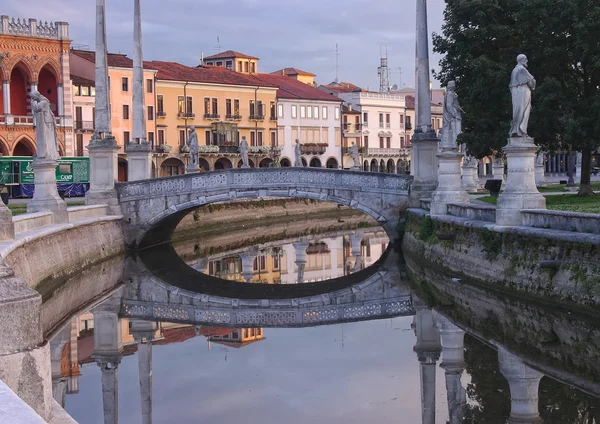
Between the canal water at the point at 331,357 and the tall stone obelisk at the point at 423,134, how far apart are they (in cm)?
462

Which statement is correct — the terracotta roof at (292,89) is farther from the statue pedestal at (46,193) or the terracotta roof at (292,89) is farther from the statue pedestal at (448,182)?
the statue pedestal at (46,193)

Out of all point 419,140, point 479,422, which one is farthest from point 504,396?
point 419,140

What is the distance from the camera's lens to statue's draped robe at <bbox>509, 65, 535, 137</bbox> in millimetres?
19312

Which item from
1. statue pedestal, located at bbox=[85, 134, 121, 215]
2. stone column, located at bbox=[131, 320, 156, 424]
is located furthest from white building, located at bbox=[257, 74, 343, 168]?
stone column, located at bbox=[131, 320, 156, 424]

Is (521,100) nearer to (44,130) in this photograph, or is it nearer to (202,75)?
(44,130)

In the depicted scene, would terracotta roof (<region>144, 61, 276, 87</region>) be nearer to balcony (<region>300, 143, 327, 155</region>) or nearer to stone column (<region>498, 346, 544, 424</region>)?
balcony (<region>300, 143, 327, 155</region>)

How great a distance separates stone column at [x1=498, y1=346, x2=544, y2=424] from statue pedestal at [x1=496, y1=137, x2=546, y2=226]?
17.5 ft

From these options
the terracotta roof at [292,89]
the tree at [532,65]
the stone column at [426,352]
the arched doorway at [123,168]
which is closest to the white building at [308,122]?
the terracotta roof at [292,89]

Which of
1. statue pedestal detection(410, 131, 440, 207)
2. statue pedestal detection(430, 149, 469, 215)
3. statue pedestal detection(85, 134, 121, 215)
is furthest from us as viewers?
statue pedestal detection(85, 134, 121, 215)

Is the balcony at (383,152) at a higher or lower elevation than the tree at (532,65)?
lower

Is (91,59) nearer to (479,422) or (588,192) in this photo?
(588,192)

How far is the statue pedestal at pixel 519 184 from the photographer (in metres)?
19.4

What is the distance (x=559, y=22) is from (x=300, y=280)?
10.5 metres

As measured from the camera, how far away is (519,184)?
64.1 ft
